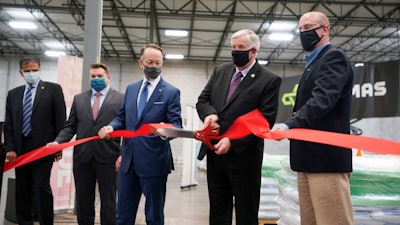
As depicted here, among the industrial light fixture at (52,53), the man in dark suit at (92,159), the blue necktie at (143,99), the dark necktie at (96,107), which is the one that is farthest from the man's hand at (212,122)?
the industrial light fixture at (52,53)

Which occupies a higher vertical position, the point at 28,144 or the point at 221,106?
the point at 221,106

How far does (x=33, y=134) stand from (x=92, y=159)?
640mm

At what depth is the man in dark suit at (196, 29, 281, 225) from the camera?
6.49ft

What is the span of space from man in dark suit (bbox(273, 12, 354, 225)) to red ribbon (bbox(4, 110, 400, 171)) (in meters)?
0.07

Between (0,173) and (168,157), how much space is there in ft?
4.59

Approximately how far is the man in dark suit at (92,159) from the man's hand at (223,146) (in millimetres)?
1182

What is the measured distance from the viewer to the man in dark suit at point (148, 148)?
88.6 inches

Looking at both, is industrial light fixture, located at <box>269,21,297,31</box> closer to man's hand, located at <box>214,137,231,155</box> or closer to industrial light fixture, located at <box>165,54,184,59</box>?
industrial light fixture, located at <box>165,54,184,59</box>

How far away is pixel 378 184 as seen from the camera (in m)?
2.45

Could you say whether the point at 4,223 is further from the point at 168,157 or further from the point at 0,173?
the point at 168,157

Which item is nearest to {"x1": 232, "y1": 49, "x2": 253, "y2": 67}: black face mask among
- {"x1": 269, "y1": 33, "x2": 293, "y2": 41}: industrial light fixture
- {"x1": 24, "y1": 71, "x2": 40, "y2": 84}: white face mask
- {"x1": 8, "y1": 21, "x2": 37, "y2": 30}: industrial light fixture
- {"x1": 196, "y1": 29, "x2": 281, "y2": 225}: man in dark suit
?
{"x1": 196, "y1": 29, "x2": 281, "y2": 225}: man in dark suit

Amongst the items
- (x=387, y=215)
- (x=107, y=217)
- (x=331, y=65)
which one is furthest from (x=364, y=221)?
(x=107, y=217)

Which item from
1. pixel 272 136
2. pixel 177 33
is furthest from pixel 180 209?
pixel 177 33

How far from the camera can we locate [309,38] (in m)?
1.94
